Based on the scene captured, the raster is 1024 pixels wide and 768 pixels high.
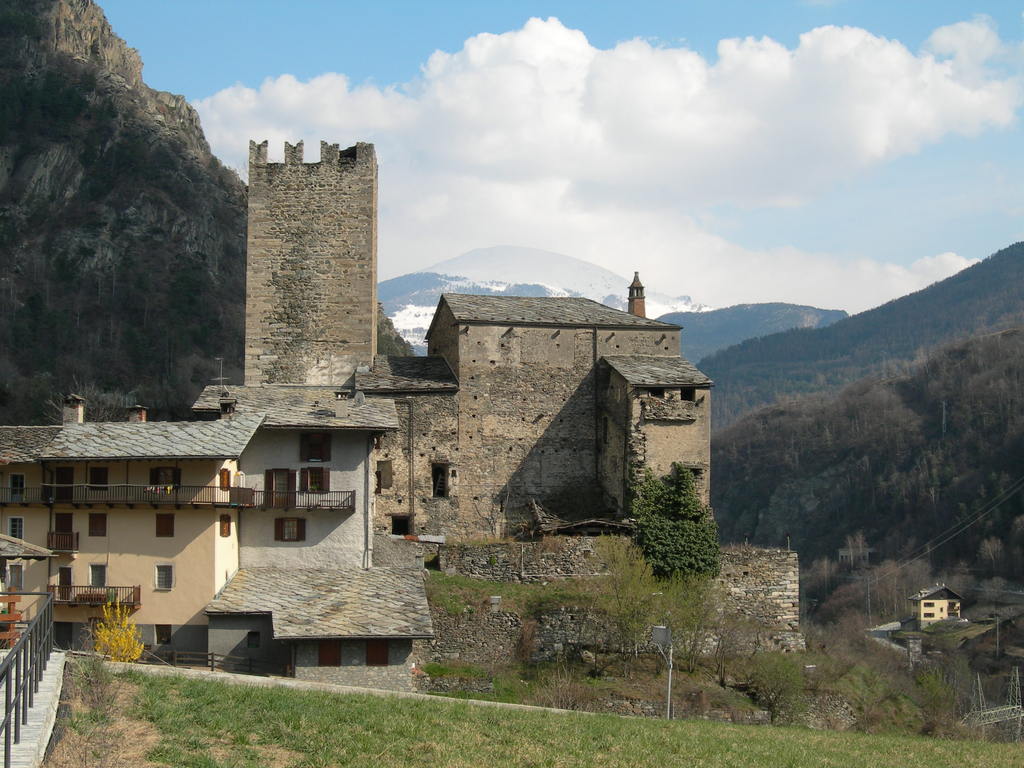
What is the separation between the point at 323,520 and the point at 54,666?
21.3 meters

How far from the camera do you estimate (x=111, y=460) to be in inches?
1420

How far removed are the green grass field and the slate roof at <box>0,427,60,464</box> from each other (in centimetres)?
1697

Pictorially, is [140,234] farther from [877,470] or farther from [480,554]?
[877,470]

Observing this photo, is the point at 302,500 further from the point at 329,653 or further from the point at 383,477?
the point at 329,653

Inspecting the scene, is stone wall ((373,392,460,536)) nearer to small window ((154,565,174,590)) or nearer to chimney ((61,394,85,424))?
small window ((154,565,174,590))

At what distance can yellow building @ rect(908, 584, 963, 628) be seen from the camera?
114062 millimetres

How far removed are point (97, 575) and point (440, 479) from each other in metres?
14.5

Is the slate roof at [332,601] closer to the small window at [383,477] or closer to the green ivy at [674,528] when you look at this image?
the small window at [383,477]

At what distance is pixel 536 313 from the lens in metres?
48.4

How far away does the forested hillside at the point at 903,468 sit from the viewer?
146000mm

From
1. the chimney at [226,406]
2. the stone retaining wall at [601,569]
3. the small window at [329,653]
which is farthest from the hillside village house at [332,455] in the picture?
the stone retaining wall at [601,569]

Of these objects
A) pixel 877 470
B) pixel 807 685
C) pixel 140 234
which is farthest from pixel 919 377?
pixel 807 685

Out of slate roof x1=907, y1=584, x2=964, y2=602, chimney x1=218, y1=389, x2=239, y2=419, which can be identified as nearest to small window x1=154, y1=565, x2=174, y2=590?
chimney x1=218, y1=389, x2=239, y2=419

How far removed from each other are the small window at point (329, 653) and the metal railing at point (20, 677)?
1620 centimetres
